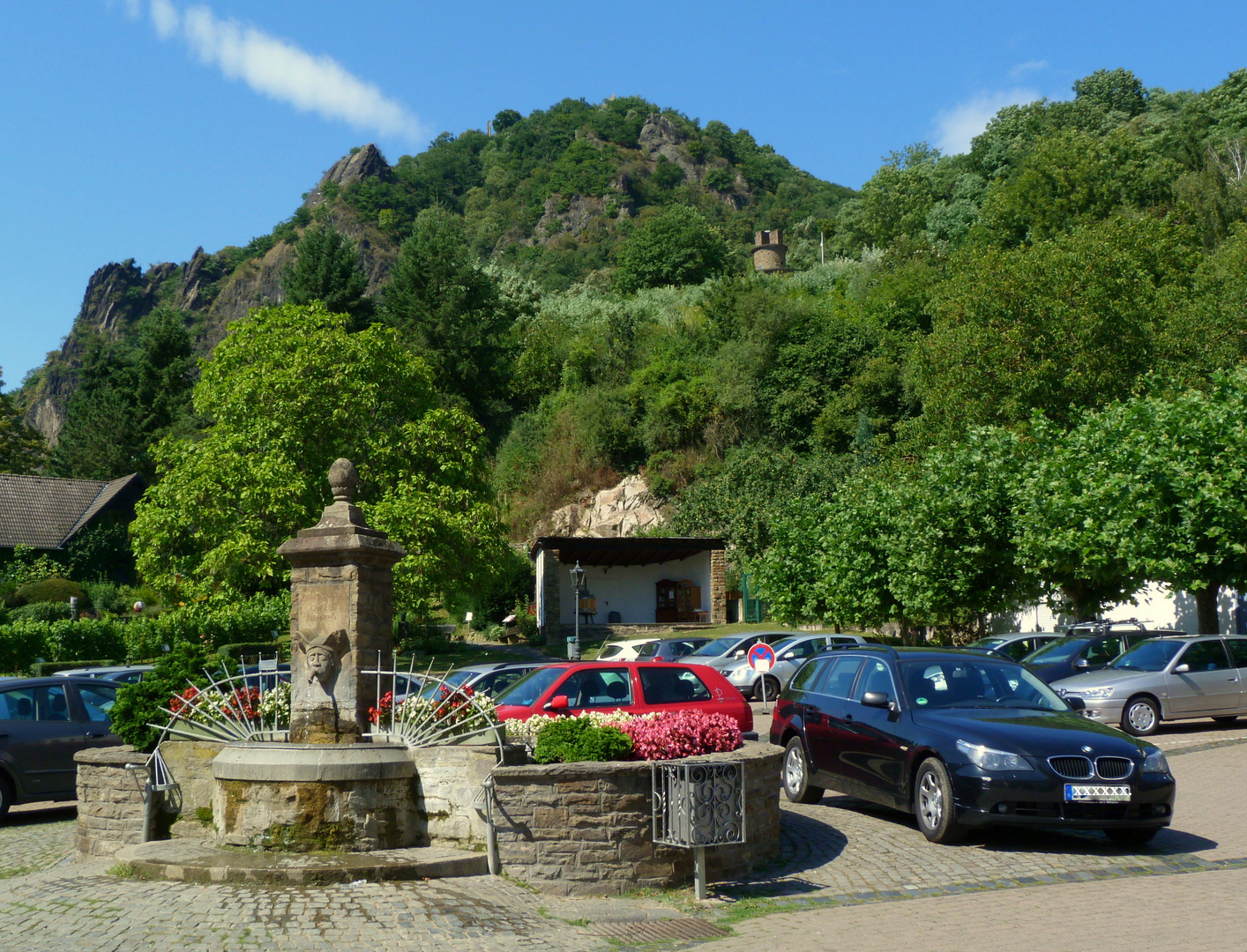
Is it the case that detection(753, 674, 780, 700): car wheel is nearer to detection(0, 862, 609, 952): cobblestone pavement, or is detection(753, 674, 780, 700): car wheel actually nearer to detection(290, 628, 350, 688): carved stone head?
detection(290, 628, 350, 688): carved stone head

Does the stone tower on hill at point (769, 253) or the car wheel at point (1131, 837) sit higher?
the stone tower on hill at point (769, 253)

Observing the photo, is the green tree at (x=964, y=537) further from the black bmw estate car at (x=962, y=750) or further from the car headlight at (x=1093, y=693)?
the black bmw estate car at (x=962, y=750)

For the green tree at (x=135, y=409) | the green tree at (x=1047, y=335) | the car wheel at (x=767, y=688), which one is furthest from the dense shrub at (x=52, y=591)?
the green tree at (x=1047, y=335)

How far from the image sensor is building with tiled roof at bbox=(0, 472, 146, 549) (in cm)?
4781

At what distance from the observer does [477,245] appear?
12538 cm

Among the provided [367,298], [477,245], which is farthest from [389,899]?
[477,245]

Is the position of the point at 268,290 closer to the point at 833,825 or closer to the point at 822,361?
the point at 822,361

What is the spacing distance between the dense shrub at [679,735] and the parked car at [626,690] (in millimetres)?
3152

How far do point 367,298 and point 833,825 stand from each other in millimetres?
49288

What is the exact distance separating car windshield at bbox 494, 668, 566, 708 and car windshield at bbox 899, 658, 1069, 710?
4.54 meters

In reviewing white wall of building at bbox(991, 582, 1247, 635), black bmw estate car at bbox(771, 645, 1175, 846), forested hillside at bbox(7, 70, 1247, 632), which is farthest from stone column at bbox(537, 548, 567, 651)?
black bmw estate car at bbox(771, 645, 1175, 846)

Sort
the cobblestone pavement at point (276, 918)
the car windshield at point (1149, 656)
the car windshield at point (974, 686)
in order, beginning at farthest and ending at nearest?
the car windshield at point (1149, 656) < the car windshield at point (974, 686) < the cobblestone pavement at point (276, 918)

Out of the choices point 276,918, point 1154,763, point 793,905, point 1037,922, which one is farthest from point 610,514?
point 276,918

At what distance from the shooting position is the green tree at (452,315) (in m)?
55.4
